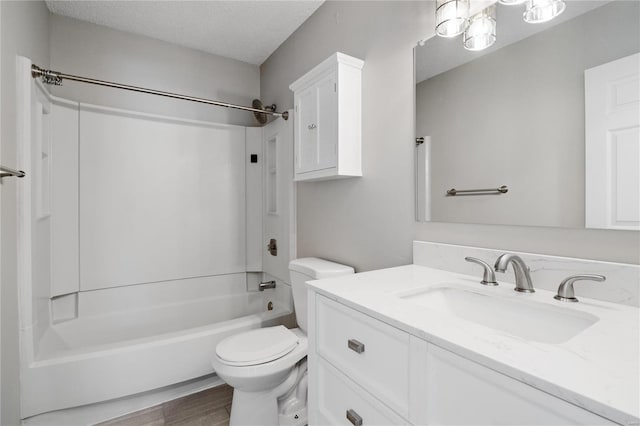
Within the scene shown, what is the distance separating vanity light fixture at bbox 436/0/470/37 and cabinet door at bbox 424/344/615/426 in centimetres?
115

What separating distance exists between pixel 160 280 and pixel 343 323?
6.61 ft

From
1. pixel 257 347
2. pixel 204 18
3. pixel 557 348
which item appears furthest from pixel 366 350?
pixel 204 18

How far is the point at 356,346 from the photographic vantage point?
864mm

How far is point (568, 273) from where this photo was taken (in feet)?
2.99

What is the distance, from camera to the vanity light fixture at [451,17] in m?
1.15

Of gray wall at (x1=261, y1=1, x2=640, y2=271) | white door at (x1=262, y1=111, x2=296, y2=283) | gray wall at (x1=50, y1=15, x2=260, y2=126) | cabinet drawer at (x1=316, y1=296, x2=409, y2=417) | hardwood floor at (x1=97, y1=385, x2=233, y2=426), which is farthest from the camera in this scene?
white door at (x1=262, y1=111, x2=296, y2=283)

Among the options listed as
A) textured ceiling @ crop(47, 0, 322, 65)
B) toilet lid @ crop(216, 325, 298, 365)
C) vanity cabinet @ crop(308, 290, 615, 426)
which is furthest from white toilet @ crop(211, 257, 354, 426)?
textured ceiling @ crop(47, 0, 322, 65)

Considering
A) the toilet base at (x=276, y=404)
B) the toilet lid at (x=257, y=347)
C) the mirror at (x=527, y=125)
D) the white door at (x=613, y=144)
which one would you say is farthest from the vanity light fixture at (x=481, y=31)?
the toilet base at (x=276, y=404)

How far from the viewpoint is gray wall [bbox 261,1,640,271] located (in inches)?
45.0

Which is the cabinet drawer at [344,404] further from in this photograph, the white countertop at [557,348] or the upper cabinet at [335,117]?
the upper cabinet at [335,117]

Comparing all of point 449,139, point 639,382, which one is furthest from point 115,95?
point 639,382

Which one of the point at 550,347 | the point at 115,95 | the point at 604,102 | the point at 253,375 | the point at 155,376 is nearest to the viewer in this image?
the point at 550,347

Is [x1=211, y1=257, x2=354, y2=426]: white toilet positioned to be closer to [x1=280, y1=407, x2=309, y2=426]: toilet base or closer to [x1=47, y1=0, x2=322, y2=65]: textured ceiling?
[x1=280, y1=407, x2=309, y2=426]: toilet base

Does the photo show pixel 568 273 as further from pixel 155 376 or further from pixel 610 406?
pixel 155 376
